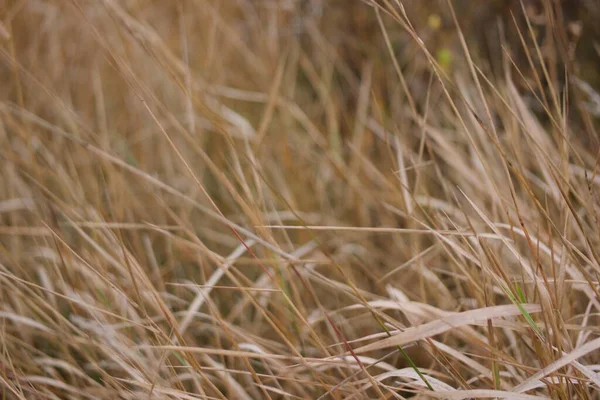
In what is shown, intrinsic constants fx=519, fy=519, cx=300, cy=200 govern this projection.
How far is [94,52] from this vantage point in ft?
4.74

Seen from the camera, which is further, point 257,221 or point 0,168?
point 0,168

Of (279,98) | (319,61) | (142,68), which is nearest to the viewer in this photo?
(279,98)

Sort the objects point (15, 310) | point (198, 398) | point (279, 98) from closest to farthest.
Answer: point (198, 398)
point (15, 310)
point (279, 98)

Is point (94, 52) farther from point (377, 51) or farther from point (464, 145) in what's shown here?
point (464, 145)

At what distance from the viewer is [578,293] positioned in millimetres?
803

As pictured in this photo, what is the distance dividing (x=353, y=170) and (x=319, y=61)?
0.50 m

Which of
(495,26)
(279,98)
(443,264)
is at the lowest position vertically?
(443,264)

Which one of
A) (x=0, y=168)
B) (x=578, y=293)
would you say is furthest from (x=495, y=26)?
(x=0, y=168)

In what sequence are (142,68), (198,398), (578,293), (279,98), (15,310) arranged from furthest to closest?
(142,68), (279,98), (15,310), (578,293), (198,398)

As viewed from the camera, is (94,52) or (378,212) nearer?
(378,212)

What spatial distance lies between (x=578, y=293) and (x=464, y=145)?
0.51 meters

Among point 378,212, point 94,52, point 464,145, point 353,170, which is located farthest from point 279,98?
point 94,52

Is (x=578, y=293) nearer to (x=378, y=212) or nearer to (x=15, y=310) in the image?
(x=378, y=212)

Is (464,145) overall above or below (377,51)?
below
